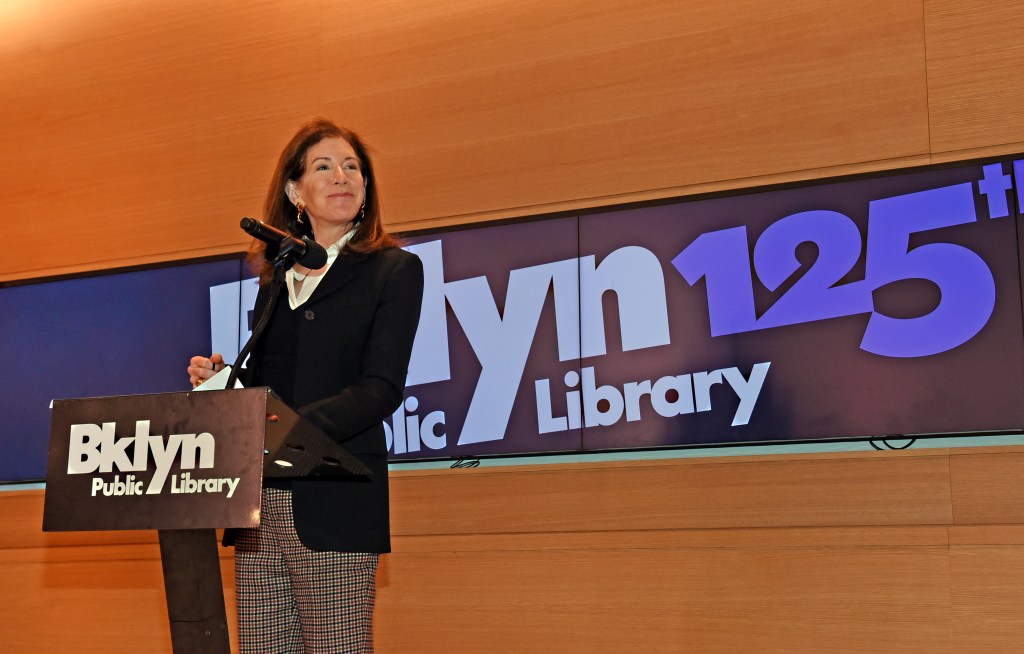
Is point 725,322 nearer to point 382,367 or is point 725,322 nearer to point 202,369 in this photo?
point 382,367

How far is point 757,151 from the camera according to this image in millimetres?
3180

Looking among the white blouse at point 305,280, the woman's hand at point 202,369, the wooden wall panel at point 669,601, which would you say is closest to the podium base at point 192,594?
the woman's hand at point 202,369

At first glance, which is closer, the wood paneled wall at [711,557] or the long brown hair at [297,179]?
the long brown hair at [297,179]

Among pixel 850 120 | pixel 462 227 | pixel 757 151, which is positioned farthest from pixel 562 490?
pixel 850 120

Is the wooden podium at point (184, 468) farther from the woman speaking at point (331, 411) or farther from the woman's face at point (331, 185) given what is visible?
the woman's face at point (331, 185)

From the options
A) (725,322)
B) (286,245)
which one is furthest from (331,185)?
(725,322)

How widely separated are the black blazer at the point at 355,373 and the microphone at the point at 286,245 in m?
0.25

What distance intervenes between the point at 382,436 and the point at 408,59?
6.77 ft

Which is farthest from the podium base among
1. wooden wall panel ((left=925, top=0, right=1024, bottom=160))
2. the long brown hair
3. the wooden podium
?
wooden wall panel ((left=925, top=0, right=1024, bottom=160))

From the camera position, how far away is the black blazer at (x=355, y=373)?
1.85m

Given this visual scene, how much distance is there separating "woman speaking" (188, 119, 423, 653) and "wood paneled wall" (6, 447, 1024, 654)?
1326 millimetres

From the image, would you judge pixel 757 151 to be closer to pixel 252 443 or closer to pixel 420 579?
pixel 420 579

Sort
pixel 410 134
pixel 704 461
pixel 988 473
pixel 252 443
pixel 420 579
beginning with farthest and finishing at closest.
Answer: pixel 410 134 → pixel 420 579 → pixel 704 461 → pixel 988 473 → pixel 252 443

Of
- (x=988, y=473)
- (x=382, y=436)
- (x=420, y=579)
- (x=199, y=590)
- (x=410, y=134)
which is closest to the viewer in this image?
(x=199, y=590)
